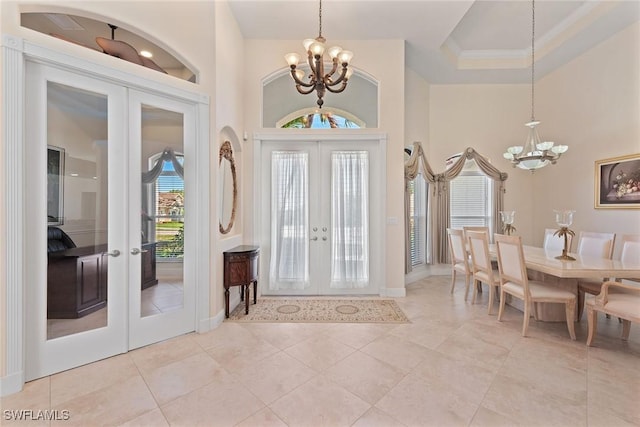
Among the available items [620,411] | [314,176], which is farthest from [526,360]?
[314,176]

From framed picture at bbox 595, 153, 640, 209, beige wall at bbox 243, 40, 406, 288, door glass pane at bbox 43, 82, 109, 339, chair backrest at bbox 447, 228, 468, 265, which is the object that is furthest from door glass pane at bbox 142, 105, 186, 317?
framed picture at bbox 595, 153, 640, 209

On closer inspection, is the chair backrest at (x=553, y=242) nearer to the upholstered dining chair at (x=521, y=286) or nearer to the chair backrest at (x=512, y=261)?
the upholstered dining chair at (x=521, y=286)

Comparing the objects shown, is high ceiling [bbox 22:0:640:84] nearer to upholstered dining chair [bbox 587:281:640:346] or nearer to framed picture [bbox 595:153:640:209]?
framed picture [bbox 595:153:640:209]

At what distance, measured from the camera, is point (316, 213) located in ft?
13.2

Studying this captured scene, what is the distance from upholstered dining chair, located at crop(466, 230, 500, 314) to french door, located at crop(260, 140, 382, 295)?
135 centimetres

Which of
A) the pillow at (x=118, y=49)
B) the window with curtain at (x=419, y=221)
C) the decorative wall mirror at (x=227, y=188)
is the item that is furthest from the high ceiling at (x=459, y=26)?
the window with curtain at (x=419, y=221)

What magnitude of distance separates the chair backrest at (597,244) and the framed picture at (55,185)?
6063 millimetres

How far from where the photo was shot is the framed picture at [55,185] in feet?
6.91

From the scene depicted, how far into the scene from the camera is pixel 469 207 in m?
5.54

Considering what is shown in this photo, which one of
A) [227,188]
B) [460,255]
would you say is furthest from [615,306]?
[227,188]

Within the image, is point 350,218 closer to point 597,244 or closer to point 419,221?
point 419,221

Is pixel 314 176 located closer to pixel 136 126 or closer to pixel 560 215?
pixel 136 126

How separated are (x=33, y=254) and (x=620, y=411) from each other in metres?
4.43

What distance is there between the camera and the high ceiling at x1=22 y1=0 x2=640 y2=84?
10.8ft
